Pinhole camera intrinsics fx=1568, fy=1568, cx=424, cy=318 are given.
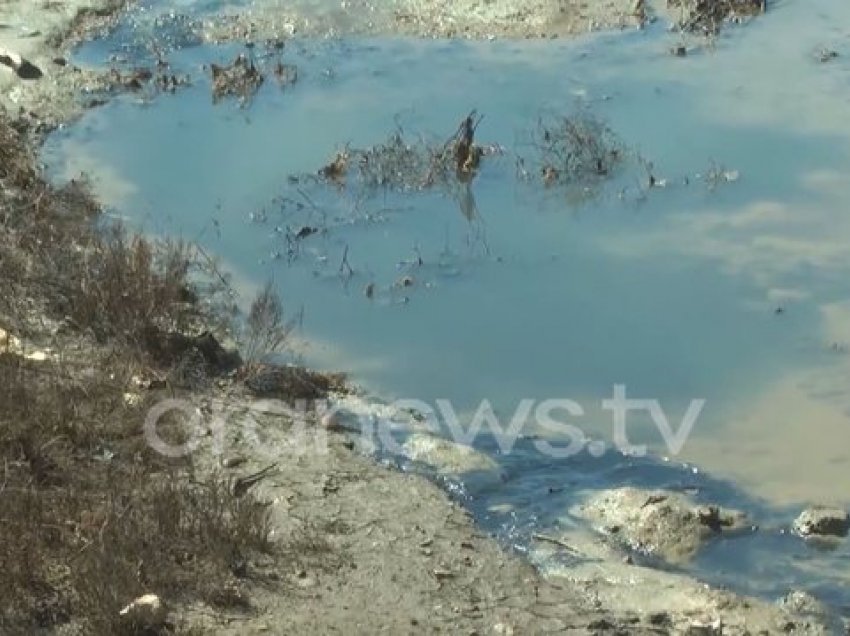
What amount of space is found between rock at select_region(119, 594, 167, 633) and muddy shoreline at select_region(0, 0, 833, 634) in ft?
0.27

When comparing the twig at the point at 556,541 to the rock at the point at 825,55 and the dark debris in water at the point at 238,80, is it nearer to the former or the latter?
the dark debris in water at the point at 238,80

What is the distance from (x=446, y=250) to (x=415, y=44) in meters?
4.18

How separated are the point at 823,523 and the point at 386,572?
7.15 ft

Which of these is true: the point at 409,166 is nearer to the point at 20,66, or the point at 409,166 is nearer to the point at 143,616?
the point at 20,66

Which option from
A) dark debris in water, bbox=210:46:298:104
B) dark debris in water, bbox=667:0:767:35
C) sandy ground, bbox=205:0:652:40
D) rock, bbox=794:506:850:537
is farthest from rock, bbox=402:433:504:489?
dark debris in water, bbox=667:0:767:35

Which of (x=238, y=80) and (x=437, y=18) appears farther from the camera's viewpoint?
(x=437, y=18)

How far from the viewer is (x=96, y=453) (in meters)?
7.05

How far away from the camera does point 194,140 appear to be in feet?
40.8

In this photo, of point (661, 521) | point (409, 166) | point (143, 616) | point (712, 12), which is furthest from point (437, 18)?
point (143, 616)

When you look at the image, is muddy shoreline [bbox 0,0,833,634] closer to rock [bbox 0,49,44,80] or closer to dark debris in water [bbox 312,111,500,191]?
dark debris in water [bbox 312,111,500,191]

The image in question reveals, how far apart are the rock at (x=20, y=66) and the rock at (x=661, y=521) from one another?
747cm

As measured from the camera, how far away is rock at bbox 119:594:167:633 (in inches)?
220

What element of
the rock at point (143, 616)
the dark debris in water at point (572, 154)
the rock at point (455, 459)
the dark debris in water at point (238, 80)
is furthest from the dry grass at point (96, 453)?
the dark debris in water at point (238, 80)

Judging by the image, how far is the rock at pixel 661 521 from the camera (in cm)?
736
